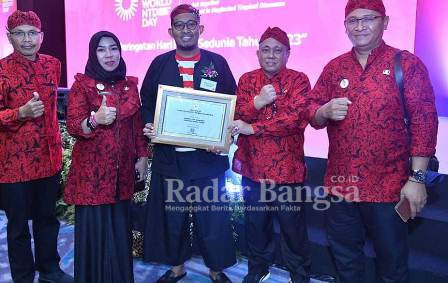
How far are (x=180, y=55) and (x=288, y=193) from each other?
1088mm

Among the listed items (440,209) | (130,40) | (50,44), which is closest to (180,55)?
(440,209)

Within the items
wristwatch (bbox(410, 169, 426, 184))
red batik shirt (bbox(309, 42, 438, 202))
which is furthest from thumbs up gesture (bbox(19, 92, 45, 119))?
wristwatch (bbox(410, 169, 426, 184))

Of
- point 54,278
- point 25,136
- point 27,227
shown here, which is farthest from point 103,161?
point 54,278

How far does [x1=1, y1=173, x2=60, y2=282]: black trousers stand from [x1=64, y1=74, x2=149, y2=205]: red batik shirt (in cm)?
42

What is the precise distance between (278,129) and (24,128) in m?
1.55

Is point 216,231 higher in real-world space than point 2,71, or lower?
lower

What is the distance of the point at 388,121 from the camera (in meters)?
2.00

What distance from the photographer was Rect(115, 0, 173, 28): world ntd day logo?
16.4 ft

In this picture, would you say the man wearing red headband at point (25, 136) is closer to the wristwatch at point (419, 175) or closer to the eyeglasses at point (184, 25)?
the eyeglasses at point (184, 25)

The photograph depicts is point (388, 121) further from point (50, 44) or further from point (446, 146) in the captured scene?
point (50, 44)

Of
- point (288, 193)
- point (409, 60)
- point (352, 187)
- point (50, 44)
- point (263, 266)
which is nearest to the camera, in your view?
point (409, 60)

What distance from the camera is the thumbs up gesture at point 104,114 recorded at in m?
2.24

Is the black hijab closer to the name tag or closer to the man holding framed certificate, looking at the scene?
the man holding framed certificate

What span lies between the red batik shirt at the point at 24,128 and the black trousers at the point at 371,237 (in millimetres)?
1785
